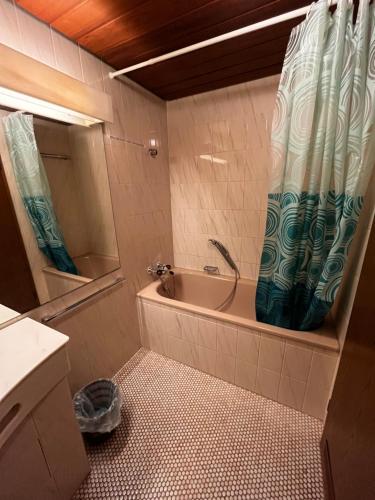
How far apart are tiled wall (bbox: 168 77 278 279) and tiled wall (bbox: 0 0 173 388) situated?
0.18m

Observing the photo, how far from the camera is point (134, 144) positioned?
5.19ft

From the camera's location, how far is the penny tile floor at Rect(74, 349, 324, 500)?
3.17 feet

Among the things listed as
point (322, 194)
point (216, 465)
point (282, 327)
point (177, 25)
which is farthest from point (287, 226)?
point (216, 465)

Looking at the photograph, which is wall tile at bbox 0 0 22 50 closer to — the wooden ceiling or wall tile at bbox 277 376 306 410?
the wooden ceiling

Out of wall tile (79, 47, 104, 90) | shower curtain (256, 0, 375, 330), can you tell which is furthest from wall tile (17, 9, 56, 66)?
shower curtain (256, 0, 375, 330)

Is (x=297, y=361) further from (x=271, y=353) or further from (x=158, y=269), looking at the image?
(x=158, y=269)

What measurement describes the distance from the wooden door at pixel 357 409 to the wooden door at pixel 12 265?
4.69 feet

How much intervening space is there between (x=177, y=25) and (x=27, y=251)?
4.55 ft

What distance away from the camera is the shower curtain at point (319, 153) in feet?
2.96

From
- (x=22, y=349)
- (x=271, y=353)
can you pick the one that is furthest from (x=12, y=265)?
(x=271, y=353)

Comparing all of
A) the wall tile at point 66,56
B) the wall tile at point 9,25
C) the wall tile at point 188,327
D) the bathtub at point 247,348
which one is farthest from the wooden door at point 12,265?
the wall tile at point 188,327

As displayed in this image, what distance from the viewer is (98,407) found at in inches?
50.0

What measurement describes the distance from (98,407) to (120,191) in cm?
145

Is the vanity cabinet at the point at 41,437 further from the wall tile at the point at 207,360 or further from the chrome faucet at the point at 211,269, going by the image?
the chrome faucet at the point at 211,269
